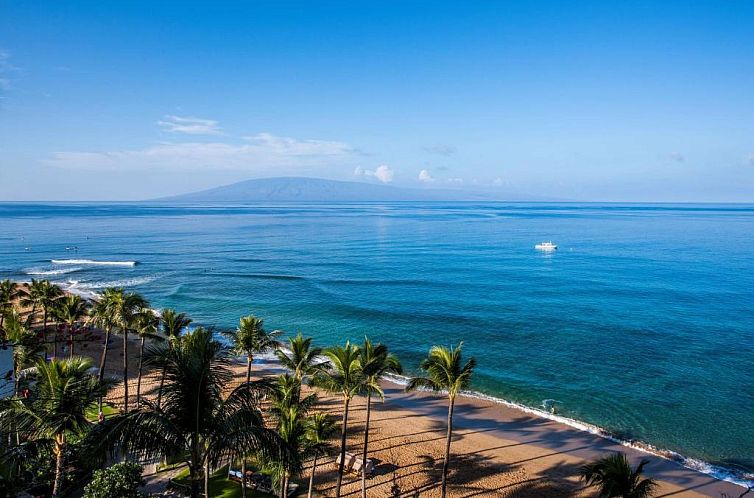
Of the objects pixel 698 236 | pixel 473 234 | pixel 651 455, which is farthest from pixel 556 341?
pixel 698 236

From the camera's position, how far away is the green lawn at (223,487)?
25.0 metres

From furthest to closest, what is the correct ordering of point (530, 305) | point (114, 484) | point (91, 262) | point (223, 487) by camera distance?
point (91, 262), point (530, 305), point (223, 487), point (114, 484)

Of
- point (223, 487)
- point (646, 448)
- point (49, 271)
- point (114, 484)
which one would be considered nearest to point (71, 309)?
point (223, 487)

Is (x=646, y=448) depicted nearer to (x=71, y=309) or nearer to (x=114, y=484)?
(x=114, y=484)

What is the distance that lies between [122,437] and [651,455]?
120ft

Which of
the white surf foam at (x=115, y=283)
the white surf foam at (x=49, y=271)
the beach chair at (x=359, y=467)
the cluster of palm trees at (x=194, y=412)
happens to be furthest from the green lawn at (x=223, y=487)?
the white surf foam at (x=49, y=271)

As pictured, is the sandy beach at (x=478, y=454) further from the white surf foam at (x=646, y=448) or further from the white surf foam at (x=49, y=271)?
the white surf foam at (x=49, y=271)

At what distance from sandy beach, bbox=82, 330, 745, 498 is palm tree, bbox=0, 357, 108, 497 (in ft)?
19.9

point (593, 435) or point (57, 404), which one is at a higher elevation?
point (57, 404)

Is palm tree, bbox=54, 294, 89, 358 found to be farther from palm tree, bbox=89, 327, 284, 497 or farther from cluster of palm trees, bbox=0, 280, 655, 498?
palm tree, bbox=89, 327, 284, 497

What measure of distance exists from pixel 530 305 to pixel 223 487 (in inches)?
2245

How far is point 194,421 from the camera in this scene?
11172 mm

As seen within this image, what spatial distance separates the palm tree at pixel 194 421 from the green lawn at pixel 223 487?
53.2 ft

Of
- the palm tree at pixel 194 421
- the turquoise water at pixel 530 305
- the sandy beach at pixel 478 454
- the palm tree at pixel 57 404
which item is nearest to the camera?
the palm tree at pixel 194 421
